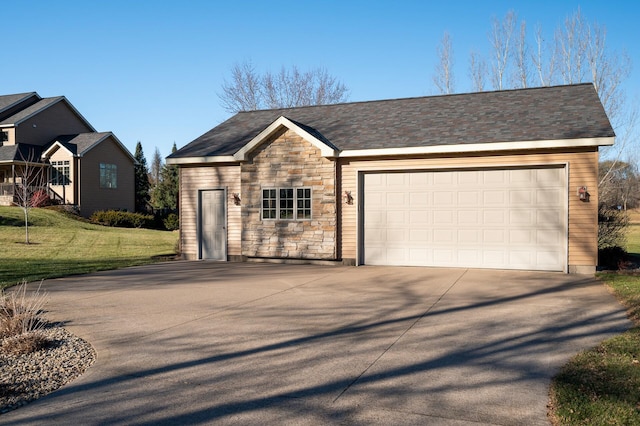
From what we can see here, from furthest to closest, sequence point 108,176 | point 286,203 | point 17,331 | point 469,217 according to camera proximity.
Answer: point 108,176 < point 286,203 < point 469,217 < point 17,331

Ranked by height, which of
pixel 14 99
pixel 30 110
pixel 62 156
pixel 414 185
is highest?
pixel 14 99

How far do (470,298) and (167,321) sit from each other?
4.90m

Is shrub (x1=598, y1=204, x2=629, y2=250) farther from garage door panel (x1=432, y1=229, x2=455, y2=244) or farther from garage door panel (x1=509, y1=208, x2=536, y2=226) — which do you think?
garage door panel (x1=432, y1=229, x2=455, y2=244)

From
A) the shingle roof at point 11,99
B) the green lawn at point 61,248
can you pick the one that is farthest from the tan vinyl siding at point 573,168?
the shingle roof at point 11,99

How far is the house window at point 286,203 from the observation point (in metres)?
14.0

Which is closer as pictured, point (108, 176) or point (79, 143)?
point (79, 143)

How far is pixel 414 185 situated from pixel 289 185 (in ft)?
10.9

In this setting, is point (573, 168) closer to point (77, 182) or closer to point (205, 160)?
point (205, 160)

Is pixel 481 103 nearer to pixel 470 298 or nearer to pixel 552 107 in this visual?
pixel 552 107

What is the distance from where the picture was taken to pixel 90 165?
32.7 m

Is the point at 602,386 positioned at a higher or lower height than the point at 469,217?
lower

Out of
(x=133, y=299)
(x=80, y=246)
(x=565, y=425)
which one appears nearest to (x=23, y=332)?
(x=133, y=299)

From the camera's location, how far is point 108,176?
34.5m

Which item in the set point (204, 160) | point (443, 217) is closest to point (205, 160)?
point (204, 160)
